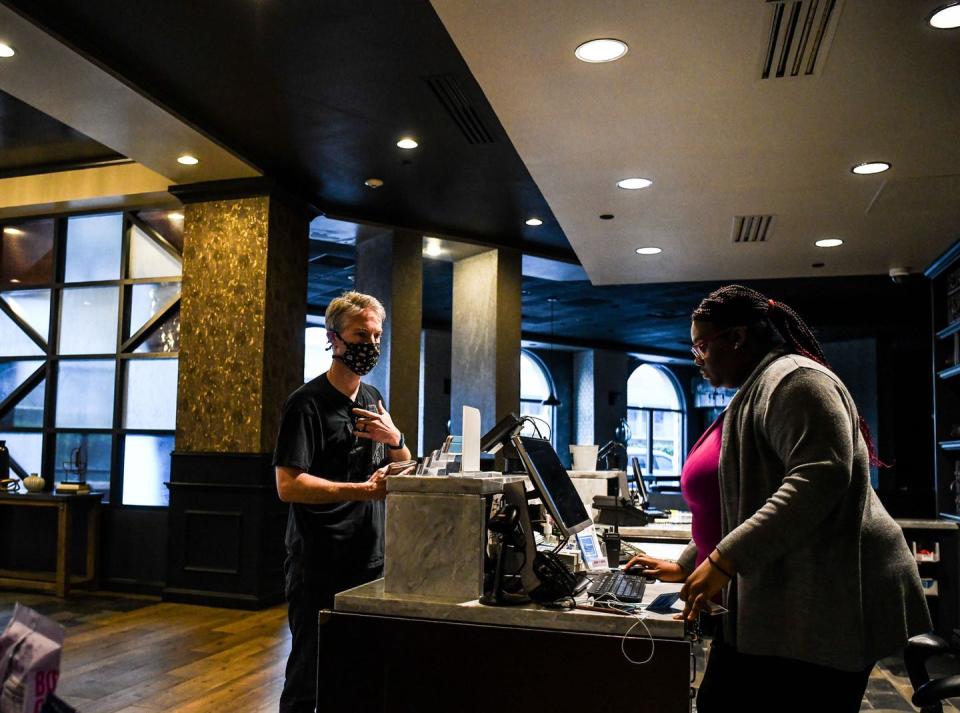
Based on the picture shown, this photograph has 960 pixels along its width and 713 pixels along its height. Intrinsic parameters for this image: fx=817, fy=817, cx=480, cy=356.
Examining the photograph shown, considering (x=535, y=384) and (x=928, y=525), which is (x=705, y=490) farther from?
(x=535, y=384)

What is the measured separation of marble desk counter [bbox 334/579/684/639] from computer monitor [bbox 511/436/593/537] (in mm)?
253

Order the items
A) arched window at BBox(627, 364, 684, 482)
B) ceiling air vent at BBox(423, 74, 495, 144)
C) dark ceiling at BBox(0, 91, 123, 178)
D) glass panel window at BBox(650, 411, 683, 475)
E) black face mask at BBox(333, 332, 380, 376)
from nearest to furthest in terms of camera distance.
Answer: black face mask at BBox(333, 332, 380, 376), ceiling air vent at BBox(423, 74, 495, 144), dark ceiling at BBox(0, 91, 123, 178), arched window at BBox(627, 364, 684, 482), glass panel window at BBox(650, 411, 683, 475)

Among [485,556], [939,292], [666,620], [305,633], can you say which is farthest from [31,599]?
[939,292]

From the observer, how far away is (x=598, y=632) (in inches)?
64.4

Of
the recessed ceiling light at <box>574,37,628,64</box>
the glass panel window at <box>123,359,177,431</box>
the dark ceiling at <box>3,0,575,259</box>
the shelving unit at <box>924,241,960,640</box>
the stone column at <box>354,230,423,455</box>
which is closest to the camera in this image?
the recessed ceiling light at <box>574,37,628,64</box>

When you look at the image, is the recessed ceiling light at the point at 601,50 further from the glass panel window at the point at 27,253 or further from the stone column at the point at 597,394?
the stone column at the point at 597,394

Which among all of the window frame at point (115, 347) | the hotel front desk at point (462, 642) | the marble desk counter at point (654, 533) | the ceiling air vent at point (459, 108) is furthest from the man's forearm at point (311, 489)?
the window frame at point (115, 347)

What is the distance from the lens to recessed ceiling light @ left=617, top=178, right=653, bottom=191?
13.3 ft

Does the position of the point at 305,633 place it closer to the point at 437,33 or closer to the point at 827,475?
the point at 827,475

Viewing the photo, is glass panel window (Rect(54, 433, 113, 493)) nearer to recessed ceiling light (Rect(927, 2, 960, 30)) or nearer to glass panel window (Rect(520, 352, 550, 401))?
recessed ceiling light (Rect(927, 2, 960, 30))

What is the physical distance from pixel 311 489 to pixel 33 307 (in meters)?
5.30

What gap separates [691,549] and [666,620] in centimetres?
39

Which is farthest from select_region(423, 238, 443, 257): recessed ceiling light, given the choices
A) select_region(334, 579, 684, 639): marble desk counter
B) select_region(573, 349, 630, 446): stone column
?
select_region(573, 349, 630, 446): stone column

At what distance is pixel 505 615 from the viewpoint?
1.68 metres
